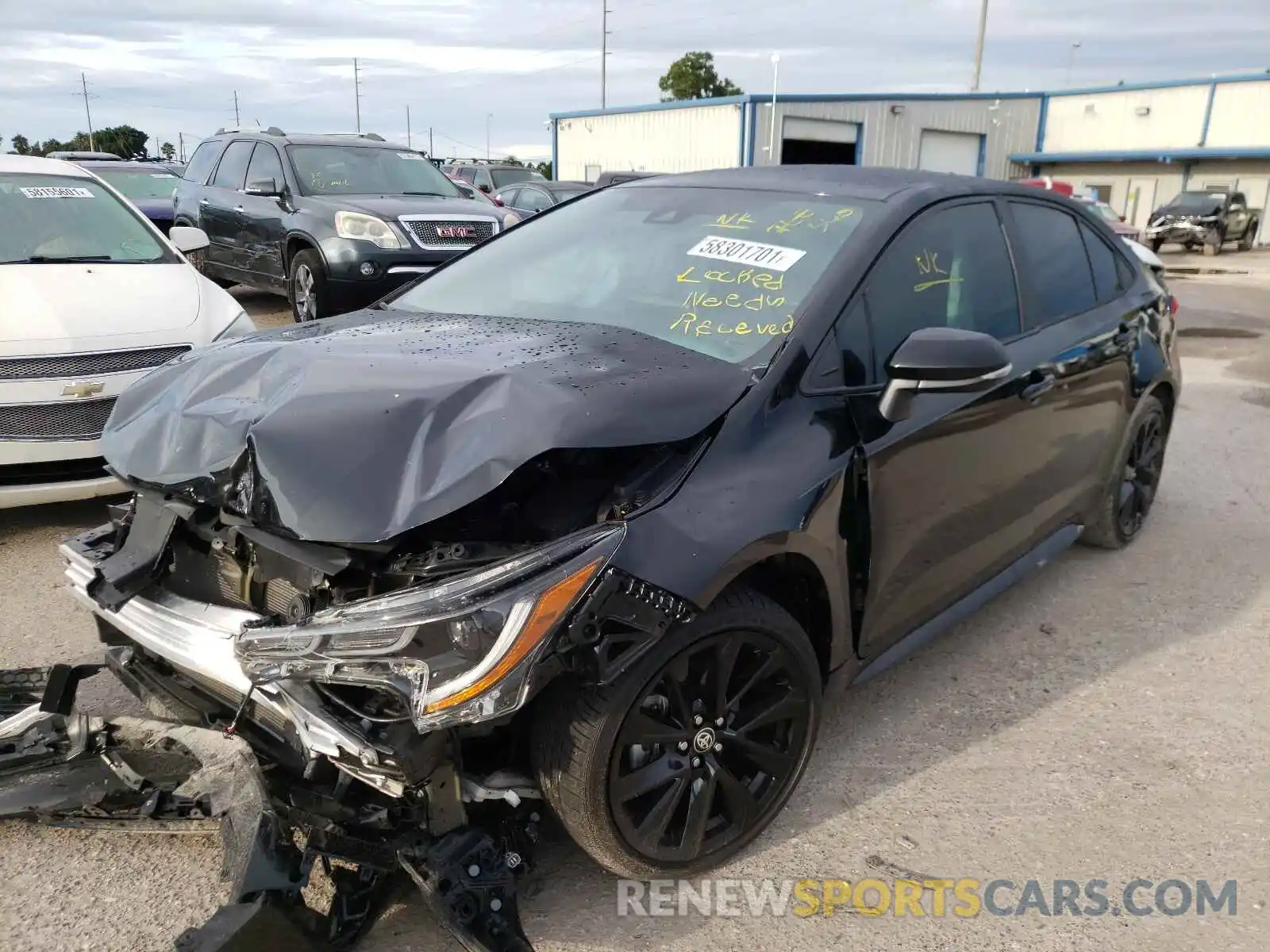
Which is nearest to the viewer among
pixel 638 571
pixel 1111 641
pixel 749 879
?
pixel 638 571

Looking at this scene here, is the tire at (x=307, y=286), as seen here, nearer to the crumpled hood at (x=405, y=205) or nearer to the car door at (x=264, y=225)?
the car door at (x=264, y=225)

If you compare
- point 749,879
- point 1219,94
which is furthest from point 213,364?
point 1219,94

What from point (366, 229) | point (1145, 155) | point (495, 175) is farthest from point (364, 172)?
point (1145, 155)

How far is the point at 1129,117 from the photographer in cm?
3447

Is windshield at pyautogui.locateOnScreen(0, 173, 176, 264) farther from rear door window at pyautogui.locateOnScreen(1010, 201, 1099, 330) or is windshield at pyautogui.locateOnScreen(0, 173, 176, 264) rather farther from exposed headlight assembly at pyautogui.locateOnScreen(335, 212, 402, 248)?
rear door window at pyautogui.locateOnScreen(1010, 201, 1099, 330)

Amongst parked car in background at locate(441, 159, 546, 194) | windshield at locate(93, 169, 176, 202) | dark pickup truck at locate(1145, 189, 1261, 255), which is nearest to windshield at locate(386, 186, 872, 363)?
windshield at locate(93, 169, 176, 202)

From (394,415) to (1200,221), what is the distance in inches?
1131

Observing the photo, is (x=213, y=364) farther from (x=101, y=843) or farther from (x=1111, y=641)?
(x=1111, y=641)

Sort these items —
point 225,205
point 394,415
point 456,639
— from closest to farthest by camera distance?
point 456,639 → point 394,415 → point 225,205

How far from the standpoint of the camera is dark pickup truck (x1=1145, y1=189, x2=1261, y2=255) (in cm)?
2575

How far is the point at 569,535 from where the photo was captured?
2117mm

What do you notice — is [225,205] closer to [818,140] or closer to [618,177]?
[618,177]

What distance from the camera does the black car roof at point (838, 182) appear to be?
3.20 metres

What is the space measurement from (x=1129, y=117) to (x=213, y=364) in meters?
38.7
